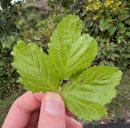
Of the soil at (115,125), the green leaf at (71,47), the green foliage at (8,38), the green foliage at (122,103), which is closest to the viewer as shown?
the green leaf at (71,47)

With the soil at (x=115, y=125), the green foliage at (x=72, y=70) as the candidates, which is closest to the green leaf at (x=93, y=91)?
the green foliage at (x=72, y=70)

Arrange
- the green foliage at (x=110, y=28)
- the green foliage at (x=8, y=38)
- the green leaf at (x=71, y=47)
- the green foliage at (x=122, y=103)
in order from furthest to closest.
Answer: the green foliage at (x=8, y=38) < the green foliage at (x=110, y=28) < the green foliage at (x=122, y=103) < the green leaf at (x=71, y=47)

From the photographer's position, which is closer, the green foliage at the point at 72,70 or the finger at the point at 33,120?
the green foliage at the point at 72,70

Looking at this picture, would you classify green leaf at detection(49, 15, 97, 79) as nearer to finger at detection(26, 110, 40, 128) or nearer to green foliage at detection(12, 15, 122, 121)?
green foliage at detection(12, 15, 122, 121)

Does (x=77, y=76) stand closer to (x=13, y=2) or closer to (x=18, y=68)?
(x=18, y=68)

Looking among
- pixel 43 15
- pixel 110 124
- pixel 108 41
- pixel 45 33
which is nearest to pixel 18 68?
pixel 110 124

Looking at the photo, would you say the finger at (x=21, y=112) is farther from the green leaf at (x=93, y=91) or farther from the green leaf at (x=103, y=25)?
the green leaf at (x=103, y=25)
